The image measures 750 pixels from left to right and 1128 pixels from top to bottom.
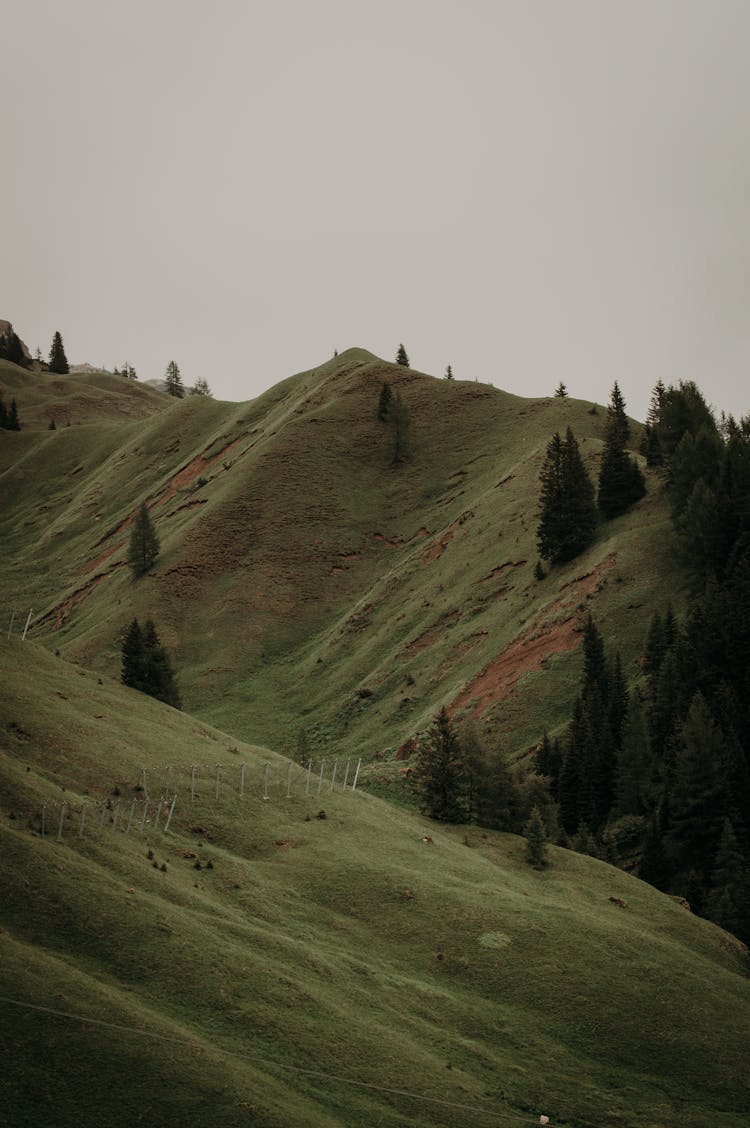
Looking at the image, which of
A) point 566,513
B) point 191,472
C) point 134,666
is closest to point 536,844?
point 134,666

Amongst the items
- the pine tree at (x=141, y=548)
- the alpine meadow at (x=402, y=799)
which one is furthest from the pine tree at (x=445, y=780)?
the pine tree at (x=141, y=548)

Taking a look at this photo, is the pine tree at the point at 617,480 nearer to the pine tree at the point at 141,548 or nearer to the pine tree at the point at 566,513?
the pine tree at the point at 566,513

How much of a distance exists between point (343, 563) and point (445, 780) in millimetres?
63950

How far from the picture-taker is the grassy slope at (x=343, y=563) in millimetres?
76500

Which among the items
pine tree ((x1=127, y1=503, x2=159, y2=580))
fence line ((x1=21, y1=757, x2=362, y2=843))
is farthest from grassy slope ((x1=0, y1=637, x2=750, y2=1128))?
pine tree ((x1=127, y1=503, x2=159, y2=580))

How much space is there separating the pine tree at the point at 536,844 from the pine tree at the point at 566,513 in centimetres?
4101

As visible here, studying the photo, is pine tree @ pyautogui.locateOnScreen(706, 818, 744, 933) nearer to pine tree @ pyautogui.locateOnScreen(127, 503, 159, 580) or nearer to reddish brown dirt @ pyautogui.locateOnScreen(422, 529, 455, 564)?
reddish brown dirt @ pyautogui.locateOnScreen(422, 529, 455, 564)

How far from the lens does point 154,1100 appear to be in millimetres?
20172

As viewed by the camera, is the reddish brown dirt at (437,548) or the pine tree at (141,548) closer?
the reddish brown dirt at (437,548)

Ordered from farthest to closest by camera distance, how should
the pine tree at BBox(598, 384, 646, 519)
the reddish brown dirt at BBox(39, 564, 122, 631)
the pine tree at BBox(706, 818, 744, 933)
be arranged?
the reddish brown dirt at BBox(39, 564, 122, 631) < the pine tree at BBox(598, 384, 646, 519) < the pine tree at BBox(706, 818, 744, 933)

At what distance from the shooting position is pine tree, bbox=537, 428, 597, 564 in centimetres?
8344

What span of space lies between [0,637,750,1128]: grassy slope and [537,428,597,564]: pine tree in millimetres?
43413

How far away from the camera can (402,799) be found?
58.2 metres

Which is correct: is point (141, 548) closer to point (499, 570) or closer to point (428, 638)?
point (428, 638)
